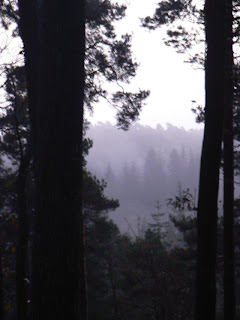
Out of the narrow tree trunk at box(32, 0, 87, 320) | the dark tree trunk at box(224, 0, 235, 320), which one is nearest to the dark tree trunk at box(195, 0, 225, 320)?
the narrow tree trunk at box(32, 0, 87, 320)

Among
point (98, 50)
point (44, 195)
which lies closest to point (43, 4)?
point (44, 195)

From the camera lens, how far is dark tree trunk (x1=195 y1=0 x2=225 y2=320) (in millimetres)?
4898

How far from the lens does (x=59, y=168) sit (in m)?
2.85

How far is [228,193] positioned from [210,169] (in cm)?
473

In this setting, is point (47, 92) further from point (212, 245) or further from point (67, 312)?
point (212, 245)

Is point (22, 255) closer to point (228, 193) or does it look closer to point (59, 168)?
point (228, 193)

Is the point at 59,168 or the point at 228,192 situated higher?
the point at 228,192

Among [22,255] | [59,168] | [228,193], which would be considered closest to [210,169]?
[59,168]

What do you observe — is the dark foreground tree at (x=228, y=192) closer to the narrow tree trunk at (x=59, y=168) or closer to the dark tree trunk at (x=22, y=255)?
the dark tree trunk at (x=22, y=255)

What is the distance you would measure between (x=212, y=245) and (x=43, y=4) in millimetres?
3592

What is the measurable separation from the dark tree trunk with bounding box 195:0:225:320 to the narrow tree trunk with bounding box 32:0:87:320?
2.40m

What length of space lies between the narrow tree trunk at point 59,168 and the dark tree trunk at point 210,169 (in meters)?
2.40

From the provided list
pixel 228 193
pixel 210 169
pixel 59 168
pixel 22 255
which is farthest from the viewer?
pixel 228 193

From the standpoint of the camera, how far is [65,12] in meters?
2.96
